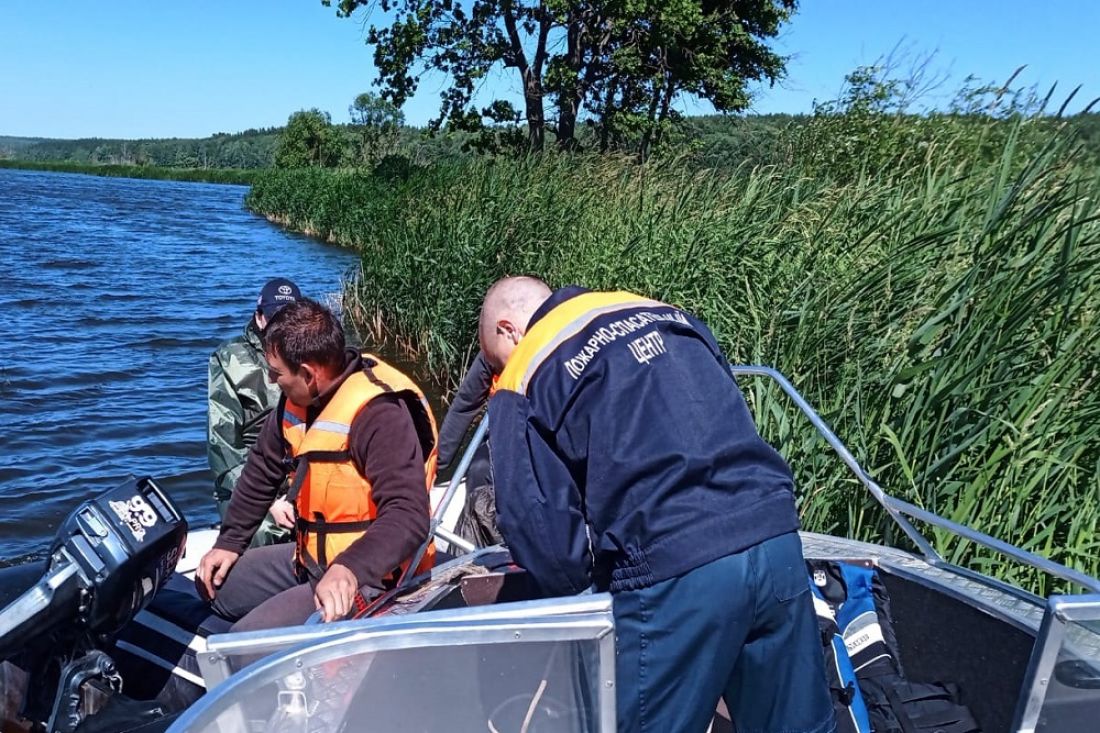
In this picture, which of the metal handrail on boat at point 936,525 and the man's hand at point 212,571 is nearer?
the metal handrail on boat at point 936,525

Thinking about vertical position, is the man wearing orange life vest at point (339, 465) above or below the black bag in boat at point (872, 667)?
above

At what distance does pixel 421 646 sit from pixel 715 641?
1.99 feet

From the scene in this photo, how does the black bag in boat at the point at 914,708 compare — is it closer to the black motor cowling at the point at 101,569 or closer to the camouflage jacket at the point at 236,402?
the black motor cowling at the point at 101,569

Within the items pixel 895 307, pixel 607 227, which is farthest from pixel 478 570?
pixel 607 227

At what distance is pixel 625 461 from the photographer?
1.76 metres

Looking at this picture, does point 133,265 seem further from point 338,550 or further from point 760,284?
point 338,550

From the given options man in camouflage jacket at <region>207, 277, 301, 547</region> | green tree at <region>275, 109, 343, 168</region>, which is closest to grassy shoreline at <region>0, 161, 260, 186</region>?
green tree at <region>275, 109, 343, 168</region>

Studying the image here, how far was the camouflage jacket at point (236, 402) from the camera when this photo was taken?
13.1 feet

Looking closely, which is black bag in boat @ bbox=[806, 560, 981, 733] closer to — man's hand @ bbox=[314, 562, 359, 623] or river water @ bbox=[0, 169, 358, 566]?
man's hand @ bbox=[314, 562, 359, 623]

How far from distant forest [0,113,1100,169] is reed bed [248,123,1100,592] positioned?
689mm

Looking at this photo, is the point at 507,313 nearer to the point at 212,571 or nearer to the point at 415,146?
the point at 212,571

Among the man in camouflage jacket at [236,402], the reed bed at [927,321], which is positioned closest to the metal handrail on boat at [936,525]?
the reed bed at [927,321]

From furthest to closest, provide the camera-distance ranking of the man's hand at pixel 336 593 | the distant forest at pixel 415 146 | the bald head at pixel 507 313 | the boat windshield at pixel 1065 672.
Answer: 1. the distant forest at pixel 415 146
2. the bald head at pixel 507 313
3. the man's hand at pixel 336 593
4. the boat windshield at pixel 1065 672

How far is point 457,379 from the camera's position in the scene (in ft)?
31.7
